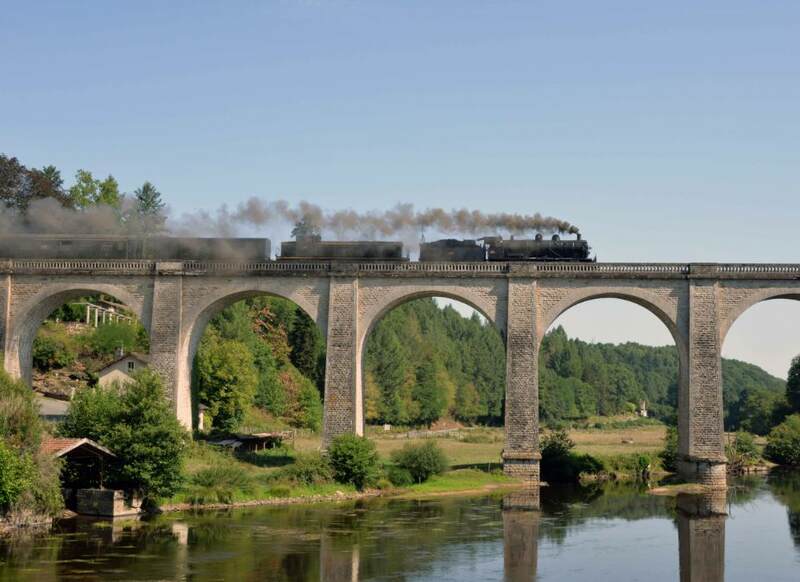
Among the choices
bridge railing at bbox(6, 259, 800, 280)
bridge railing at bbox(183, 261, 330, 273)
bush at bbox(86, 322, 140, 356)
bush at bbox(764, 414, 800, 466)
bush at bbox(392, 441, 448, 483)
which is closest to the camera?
bush at bbox(392, 441, 448, 483)

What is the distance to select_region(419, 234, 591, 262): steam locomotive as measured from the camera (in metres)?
54.9

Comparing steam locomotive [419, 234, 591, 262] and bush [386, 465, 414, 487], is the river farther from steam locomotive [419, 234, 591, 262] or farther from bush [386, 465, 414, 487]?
steam locomotive [419, 234, 591, 262]

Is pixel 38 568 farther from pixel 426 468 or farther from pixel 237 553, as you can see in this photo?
pixel 426 468

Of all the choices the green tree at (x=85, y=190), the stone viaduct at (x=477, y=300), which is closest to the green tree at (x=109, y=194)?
the green tree at (x=85, y=190)

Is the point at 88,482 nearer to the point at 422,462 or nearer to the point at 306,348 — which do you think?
the point at 422,462

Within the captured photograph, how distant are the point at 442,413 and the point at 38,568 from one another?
277 feet

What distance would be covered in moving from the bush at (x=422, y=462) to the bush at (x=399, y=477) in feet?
1.33

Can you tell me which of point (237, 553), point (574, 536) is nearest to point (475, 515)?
point (574, 536)

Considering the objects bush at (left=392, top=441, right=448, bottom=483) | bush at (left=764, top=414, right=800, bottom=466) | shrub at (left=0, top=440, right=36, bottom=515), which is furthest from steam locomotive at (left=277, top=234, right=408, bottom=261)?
bush at (left=764, top=414, right=800, bottom=466)

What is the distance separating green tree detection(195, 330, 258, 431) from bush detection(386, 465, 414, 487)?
17.1 m

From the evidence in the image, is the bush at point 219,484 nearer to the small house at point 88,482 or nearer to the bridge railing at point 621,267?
the small house at point 88,482

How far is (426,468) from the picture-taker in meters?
51.8

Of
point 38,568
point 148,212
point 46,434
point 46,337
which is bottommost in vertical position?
point 38,568

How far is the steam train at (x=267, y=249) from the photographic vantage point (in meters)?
55.0
